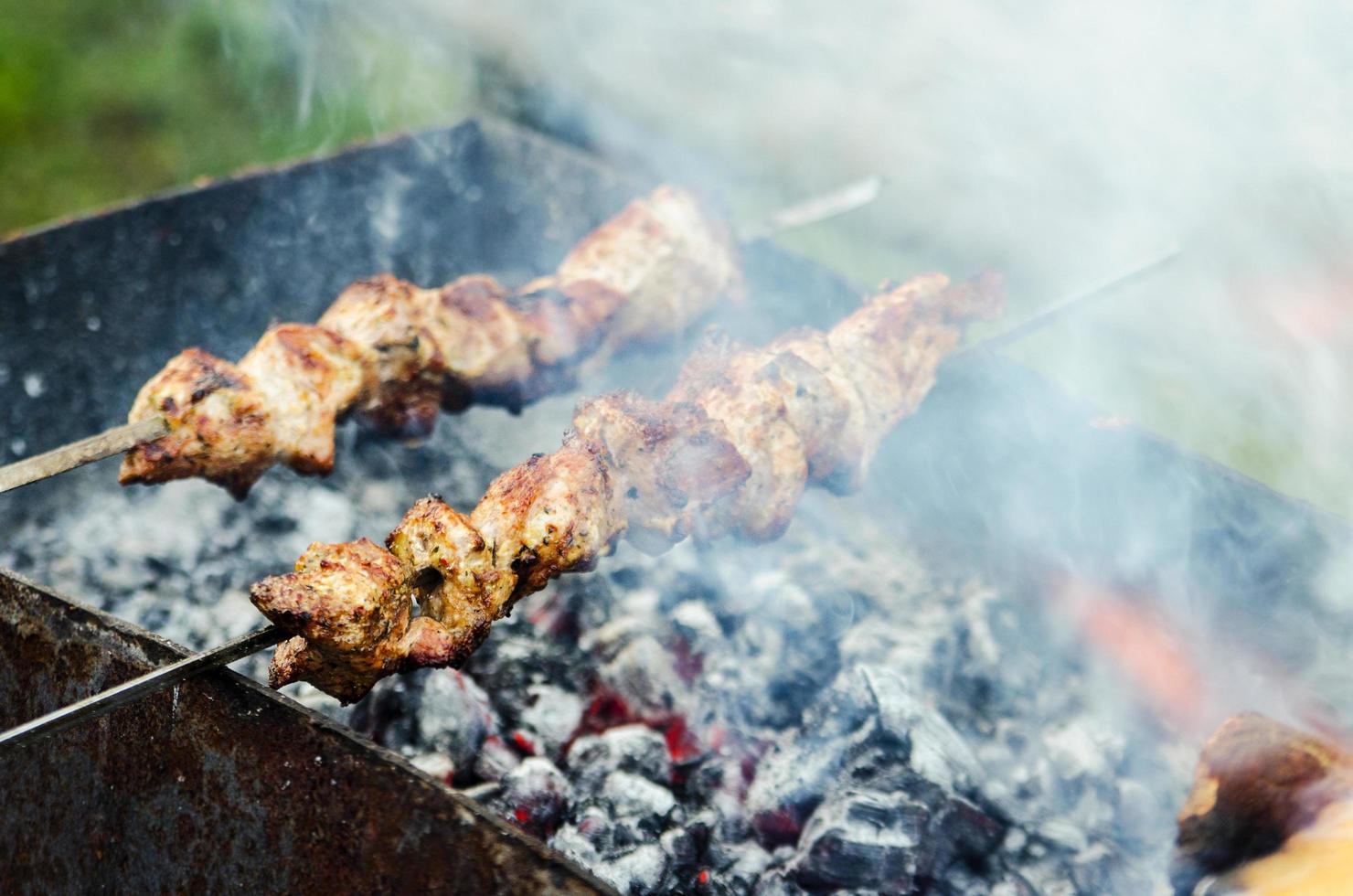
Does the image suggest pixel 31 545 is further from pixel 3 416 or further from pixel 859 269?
pixel 859 269

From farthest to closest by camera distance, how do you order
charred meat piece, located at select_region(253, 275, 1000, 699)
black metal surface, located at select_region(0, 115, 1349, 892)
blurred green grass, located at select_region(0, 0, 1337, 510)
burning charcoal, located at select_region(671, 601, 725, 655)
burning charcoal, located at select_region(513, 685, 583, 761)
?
blurred green grass, located at select_region(0, 0, 1337, 510) → burning charcoal, located at select_region(671, 601, 725, 655) → burning charcoal, located at select_region(513, 685, 583, 761) → charred meat piece, located at select_region(253, 275, 1000, 699) → black metal surface, located at select_region(0, 115, 1349, 892)

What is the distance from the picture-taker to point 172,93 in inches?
231

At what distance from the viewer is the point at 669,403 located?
8.11 ft

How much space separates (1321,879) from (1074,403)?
151 cm

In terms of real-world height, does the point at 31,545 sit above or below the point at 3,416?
below

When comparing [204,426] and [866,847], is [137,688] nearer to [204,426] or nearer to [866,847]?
[204,426]

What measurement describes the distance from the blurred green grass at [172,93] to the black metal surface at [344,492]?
1609 millimetres

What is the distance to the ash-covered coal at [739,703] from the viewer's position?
225 cm

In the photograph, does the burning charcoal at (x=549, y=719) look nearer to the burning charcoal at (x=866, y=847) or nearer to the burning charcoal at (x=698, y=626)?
the burning charcoal at (x=698, y=626)

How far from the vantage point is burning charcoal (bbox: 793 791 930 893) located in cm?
215

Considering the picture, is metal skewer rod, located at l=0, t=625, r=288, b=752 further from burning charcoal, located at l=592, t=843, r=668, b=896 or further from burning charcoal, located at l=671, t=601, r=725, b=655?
burning charcoal, located at l=671, t=601, r=725, b=655

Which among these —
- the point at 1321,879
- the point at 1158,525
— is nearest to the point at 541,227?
the point at 1158,525

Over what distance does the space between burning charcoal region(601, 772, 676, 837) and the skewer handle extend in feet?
4.11

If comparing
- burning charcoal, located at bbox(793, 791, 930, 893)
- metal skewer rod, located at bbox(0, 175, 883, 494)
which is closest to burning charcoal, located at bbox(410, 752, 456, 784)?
burning charcoal, located at bbox(793, 791, 930, 893)
